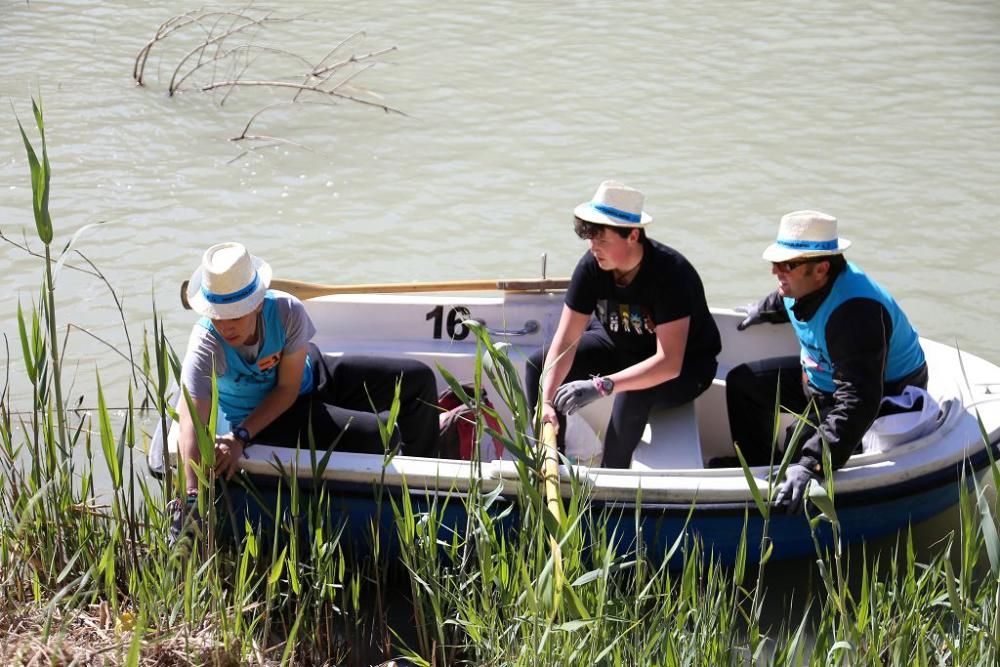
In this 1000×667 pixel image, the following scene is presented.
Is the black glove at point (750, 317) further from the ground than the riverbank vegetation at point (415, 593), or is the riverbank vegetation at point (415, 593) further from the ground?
the black glove at point (750, 317)

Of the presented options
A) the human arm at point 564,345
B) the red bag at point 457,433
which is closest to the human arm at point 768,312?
the human arm at point 564,345

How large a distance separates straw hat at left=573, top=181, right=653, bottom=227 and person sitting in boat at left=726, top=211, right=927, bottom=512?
50 cm

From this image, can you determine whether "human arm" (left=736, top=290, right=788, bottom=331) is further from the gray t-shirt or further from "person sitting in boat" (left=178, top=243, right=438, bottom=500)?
the gray t-shirt

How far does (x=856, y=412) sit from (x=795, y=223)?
641 millimetres

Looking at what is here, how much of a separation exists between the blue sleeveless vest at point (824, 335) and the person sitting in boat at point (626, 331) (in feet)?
1.22

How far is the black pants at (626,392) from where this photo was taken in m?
4.52

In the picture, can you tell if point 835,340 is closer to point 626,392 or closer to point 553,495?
point 626,392

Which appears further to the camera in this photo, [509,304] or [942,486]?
[509,304]

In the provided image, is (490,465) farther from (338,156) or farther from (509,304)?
(338,156)

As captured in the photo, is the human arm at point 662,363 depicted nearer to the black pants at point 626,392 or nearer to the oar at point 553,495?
the black pants at point 626,392

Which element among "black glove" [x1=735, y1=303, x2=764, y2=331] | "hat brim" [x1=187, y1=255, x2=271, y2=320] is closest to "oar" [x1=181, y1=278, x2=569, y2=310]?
"black glove" [x1=735, y1=303, x2=764, y2=331]

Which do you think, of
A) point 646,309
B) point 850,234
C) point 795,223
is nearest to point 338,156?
point 850,234

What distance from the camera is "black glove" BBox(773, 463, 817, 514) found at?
3.91 m

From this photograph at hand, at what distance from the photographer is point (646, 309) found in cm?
452
